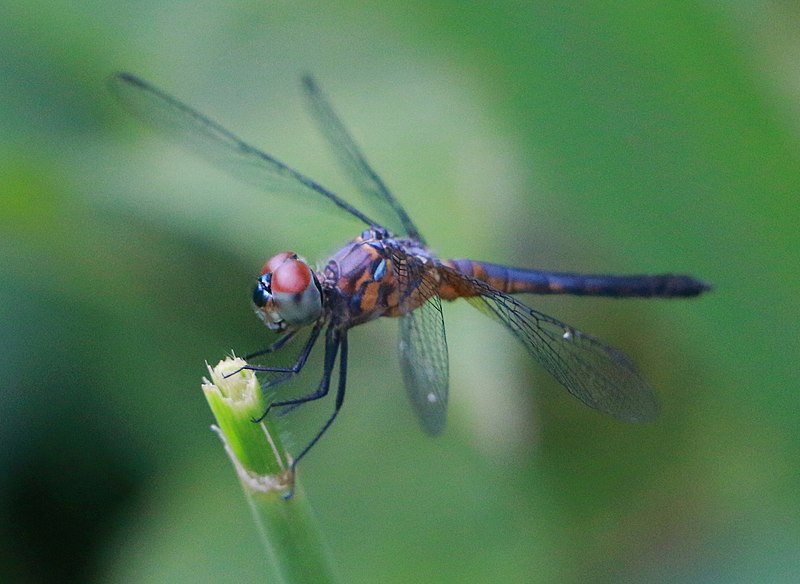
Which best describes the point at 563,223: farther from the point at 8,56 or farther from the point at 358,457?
the point at 8,56

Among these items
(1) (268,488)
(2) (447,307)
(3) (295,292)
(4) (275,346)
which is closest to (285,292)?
(3) (295,292)

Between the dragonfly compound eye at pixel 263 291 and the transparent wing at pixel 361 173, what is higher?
the transparent wing at pixel 361 173

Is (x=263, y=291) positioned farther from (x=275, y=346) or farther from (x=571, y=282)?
(x=571, y=282)

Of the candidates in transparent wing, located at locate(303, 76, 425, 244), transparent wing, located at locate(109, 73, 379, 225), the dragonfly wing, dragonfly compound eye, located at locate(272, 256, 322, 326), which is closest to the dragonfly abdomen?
transparent wing, located at locate(303, 76, 425, 244)

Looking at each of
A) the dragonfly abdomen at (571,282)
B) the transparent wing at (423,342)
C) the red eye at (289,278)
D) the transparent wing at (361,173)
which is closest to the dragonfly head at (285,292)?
the red eye at (289,278)

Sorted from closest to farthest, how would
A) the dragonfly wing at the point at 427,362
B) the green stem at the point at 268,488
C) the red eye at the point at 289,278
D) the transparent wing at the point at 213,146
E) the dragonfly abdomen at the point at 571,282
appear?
the green stem at the point at 268,488 < the red eye at the point at 289,278 < the dragonfly wing at the point at 427,362 < the transparent wing at the point at 213,146 < the dragonfly abdomen at the point at 571,282

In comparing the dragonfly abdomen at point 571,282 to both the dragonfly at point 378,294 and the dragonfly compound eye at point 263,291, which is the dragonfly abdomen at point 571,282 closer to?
the dragonfly at point 378,294

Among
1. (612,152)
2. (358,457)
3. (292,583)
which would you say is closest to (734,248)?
(612,152)
